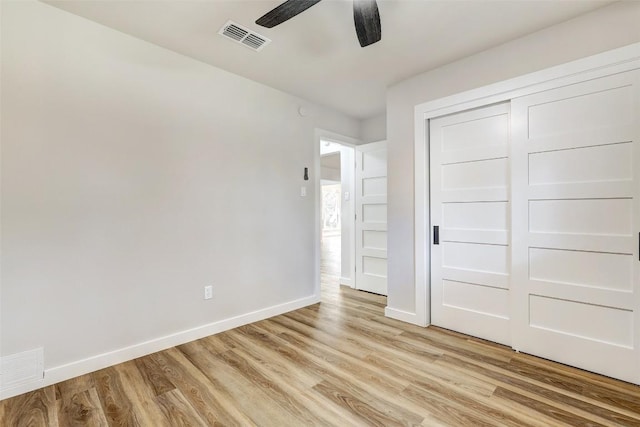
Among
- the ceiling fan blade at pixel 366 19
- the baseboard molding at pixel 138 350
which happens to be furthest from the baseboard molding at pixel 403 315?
the ceiling fan blade at pixel 366 19

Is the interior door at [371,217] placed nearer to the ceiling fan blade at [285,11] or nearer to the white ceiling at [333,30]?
the white ceiling at [333,30]

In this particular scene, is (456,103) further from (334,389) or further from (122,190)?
(122,190)

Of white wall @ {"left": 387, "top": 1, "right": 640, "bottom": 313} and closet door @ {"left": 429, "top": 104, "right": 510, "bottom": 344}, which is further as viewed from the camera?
closet door @ {"left": 429, "top": 104, "right": 510, "bottom": 344}

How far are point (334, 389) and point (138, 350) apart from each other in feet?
5.40

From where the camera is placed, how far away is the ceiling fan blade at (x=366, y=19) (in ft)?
5.31

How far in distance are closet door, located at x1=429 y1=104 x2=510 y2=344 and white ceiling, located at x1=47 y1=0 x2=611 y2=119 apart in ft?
2.09

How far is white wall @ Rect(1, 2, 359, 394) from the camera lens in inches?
75.0

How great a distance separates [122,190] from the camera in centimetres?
228

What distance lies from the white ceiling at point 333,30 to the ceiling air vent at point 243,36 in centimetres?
5

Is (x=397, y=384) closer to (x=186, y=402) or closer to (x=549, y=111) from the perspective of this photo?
(x=186, y=402)

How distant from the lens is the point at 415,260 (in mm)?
3006

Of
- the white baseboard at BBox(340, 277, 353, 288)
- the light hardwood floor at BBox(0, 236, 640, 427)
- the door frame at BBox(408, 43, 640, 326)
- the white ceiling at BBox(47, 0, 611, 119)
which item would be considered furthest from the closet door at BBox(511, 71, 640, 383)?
the white baseboard at BBox(340, 277, 353, 288)

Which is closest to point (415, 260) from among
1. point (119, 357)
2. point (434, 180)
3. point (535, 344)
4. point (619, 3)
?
point (434, 180)

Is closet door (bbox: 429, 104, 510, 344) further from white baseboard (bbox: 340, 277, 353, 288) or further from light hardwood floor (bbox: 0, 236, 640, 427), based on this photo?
white baseboard (bbox: 340, 277, 353, 288)
